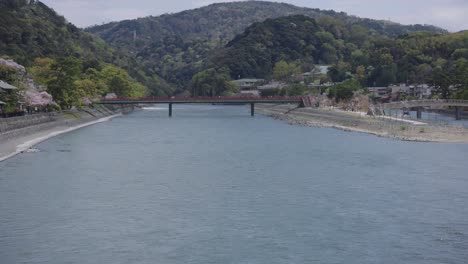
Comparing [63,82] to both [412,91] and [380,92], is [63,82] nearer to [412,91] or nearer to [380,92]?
[412,91]

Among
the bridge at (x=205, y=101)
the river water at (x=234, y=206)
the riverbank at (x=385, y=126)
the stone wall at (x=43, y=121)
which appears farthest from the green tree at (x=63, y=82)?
the riverbank at (x=385, y=126)

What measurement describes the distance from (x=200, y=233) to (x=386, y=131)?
170 feet

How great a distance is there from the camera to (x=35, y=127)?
6856 centimetres

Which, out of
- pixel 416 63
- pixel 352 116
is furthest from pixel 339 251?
pixel 416 63

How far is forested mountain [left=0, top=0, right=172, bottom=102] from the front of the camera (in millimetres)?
125250

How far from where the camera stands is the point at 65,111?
302 ft

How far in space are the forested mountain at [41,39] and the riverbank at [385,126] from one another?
37672 millimetres

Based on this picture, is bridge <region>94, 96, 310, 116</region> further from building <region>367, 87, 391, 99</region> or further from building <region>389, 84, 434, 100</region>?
building <region>367, 87, 391, 99</region>

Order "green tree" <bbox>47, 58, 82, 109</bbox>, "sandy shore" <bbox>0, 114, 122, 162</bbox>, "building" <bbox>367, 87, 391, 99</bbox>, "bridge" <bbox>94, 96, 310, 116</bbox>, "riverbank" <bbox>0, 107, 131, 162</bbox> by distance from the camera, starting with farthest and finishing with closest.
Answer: "building" <bbox>367, 87, 391, 99</bbox>, "bridge" <bbox>94, 96, 310, 116</bbox>, "green tree" <bbox>47, 58, 82, 109</bbox>, "riverbank" <bbox>0, 107, 131, 162</bbox>, "sandy shore" <bbox>0, 114, 122, 162</bbox>

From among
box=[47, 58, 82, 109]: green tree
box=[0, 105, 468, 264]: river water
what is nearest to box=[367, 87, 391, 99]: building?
box=[47, 58, 82, 109]: green tree

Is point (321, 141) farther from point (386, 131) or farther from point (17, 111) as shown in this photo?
point (17, 111)

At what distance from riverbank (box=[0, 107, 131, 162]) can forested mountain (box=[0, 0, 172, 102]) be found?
26.5 feet

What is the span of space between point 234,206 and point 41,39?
412 ft

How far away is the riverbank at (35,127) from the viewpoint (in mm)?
54406
